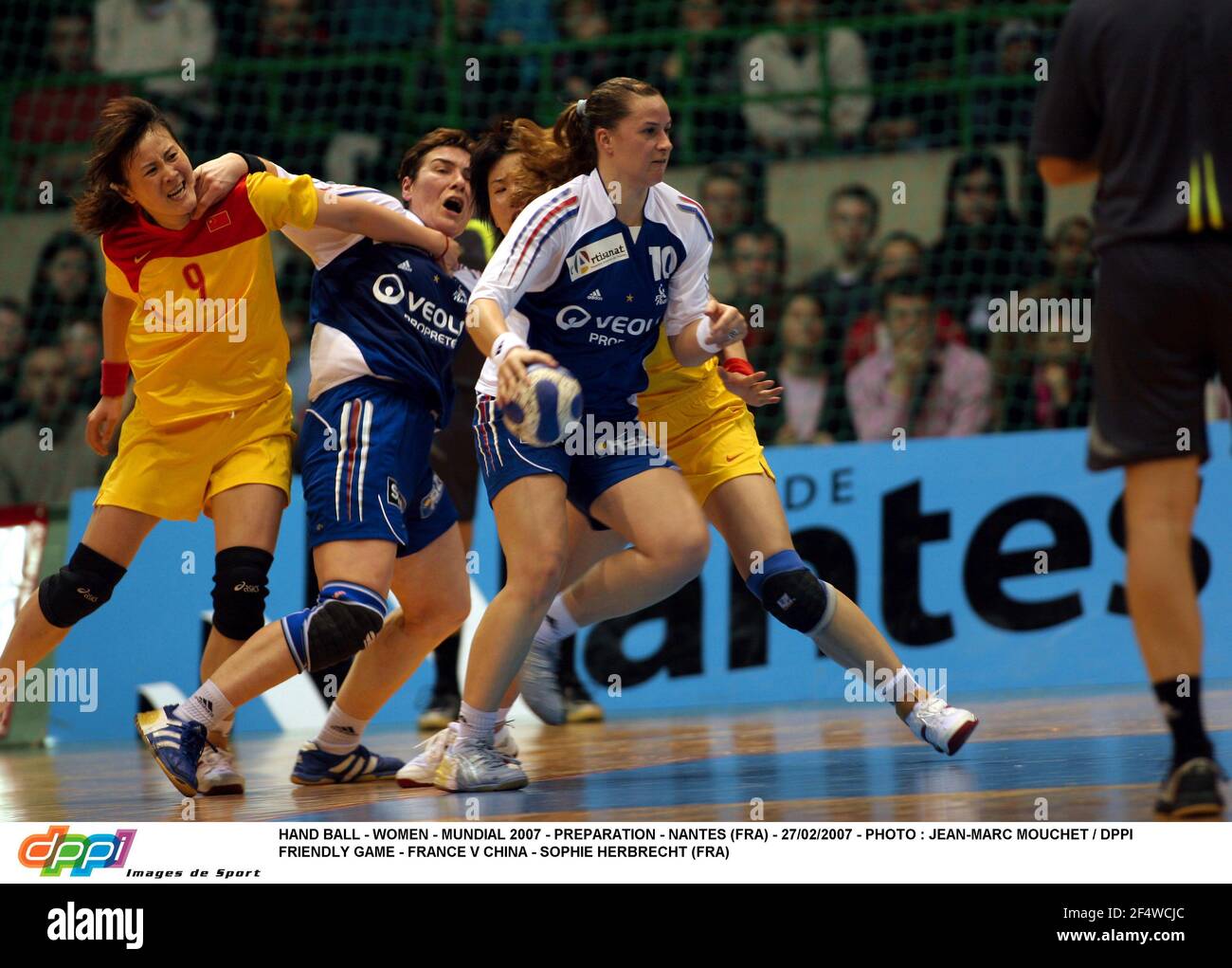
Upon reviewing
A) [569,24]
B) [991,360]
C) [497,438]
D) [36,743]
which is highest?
[569,24]

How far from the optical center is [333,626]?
15.0ft

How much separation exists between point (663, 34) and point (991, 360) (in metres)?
3.27

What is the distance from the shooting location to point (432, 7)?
1204cm

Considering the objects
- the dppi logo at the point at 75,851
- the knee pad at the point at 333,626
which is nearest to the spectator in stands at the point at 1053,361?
the knee pad at the point at 333,626

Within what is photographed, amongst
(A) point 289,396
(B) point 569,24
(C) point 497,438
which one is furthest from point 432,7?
(C) point 497,438

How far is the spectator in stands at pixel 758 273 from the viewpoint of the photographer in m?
9.77

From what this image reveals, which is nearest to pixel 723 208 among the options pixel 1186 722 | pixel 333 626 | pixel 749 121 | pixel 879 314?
pixel 879 314

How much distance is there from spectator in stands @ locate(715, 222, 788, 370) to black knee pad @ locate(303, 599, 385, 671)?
5.43m

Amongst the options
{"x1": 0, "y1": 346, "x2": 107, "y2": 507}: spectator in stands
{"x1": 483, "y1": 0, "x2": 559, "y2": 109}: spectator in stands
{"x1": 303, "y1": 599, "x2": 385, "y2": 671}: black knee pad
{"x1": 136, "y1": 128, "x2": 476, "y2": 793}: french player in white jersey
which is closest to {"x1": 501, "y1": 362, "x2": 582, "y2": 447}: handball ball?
{"x1": 136, "y1": 128, "x2": 476, "y2": 793}: french player in white jersey

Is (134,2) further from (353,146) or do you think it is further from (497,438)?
(497,438)

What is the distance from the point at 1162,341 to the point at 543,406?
1.57 m

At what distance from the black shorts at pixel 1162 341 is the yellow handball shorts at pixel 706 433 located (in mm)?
1565

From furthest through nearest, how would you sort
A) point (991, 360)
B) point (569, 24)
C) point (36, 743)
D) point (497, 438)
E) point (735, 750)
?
point (569, 24) < point (991, 360) < point (36, 743) < point (735, 750) < point (497, 438)

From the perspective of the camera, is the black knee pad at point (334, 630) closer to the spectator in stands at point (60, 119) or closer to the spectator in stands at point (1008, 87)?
the spectator in stands at point (1008, 87)
